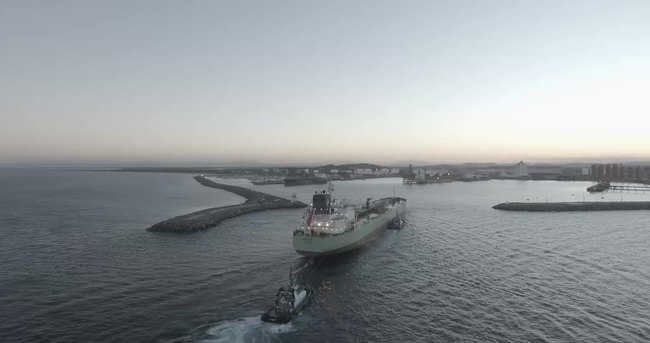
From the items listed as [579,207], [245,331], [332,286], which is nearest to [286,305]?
Answer: [245,331]

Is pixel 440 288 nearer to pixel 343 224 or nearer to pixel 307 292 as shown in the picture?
pixel 307 292

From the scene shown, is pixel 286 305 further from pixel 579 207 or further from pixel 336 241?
→ pixel 579 207

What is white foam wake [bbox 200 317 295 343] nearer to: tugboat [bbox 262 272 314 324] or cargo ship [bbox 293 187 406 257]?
tugboat [bbox 262 272 314 324]

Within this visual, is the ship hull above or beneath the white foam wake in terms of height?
above

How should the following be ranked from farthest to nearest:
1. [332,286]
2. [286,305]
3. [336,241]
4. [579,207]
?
[579,207]
[336,241]
[332,286]
[286,305]

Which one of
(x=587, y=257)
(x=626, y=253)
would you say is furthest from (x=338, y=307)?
(x=626, y=253)

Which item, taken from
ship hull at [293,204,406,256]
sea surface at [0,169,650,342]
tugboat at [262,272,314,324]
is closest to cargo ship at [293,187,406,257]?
ship hull at [293,204,406,256]
